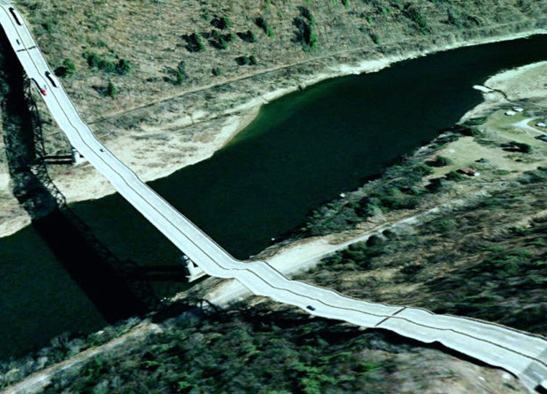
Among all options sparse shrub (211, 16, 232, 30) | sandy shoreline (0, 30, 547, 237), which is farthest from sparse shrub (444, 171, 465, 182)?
sparse shrub (211, 16, 232, 30)

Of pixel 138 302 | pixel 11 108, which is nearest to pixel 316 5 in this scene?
pixel 11 108

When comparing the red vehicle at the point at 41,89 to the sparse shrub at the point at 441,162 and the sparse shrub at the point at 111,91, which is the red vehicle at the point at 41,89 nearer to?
the sparse shrub at the point at 111,91

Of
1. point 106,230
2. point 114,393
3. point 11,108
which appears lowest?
point 114,393

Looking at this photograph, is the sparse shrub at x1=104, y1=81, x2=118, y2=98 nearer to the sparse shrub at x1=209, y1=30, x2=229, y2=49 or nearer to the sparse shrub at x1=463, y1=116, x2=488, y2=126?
the sparse shrub at x1=209, y1=30, x2=229, y2=49

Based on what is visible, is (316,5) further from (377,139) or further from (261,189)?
(261,189)

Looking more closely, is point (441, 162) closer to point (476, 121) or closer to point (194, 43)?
point (476, 121)
